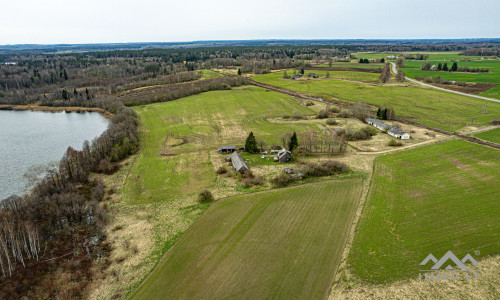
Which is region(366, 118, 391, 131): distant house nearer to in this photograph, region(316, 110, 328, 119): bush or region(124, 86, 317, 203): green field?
region(316, 110, 328, 119): bush

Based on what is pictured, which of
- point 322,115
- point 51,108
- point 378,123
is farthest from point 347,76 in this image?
point 51,108

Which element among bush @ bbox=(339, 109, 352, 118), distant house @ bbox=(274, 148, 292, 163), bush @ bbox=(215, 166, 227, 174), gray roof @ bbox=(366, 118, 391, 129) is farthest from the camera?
bush @ bbox=(339, 109, 352, 118)

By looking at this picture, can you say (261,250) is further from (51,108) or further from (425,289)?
(51,108)

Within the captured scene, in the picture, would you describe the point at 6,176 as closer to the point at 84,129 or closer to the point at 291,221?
the point at 84,129

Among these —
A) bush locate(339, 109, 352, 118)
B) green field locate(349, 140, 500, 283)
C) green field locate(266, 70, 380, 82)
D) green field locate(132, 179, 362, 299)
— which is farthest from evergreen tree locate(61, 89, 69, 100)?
green field locate(349, 140, 500, 283)

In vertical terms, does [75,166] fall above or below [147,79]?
below

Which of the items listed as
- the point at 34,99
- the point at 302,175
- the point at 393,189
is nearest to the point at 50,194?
the point at 302,175
